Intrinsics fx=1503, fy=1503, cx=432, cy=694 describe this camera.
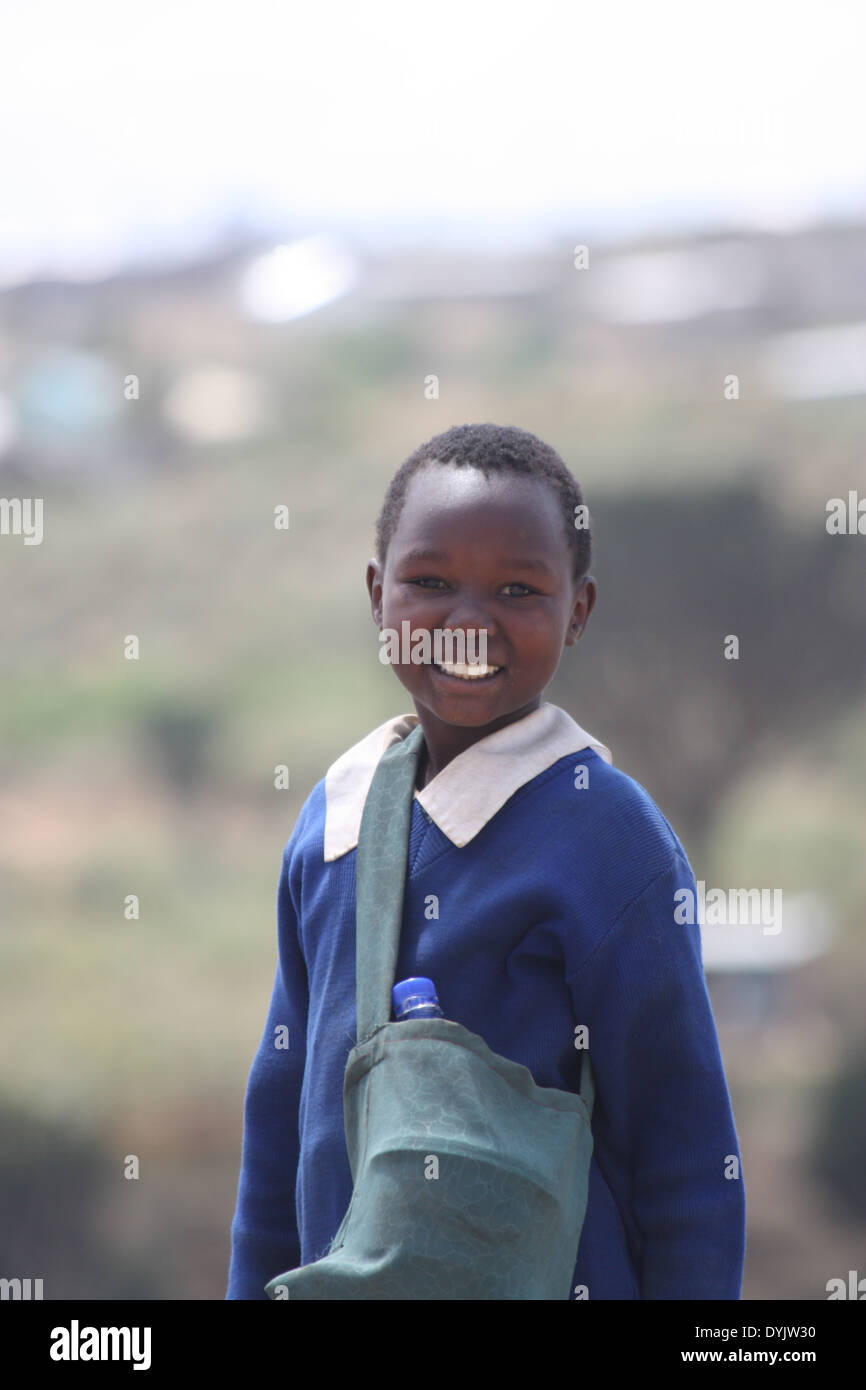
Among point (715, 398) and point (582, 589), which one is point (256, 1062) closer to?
point (582, 589)

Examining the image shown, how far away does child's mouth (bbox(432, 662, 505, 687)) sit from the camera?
1.21 metres

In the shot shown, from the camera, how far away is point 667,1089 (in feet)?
3.86

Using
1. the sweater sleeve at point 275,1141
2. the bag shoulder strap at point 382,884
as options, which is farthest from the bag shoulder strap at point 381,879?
the sweater sleeve at point 275,1141

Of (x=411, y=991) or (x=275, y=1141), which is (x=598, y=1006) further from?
(x=275, y=1141)

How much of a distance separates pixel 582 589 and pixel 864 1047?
23.5 ft

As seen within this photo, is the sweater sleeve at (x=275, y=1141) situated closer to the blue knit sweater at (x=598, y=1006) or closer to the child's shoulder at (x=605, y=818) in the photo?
the blue knit sweater at (x=598, y=1006)

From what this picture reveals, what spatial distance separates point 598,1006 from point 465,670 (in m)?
0.28

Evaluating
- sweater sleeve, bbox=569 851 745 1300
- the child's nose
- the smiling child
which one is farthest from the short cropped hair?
sweater sleeve, bbox=569 851 745 1300

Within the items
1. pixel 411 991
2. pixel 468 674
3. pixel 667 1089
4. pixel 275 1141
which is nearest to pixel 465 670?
pixel 468 674

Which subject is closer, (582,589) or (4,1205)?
(582,589)

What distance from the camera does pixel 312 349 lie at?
18.1 metres

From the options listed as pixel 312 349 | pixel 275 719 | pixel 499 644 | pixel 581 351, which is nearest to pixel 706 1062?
pixel 499 644

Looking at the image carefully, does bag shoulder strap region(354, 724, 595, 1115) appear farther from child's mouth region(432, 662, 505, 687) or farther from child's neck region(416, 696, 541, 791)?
child's mouth region(432, 662, 505, 687)

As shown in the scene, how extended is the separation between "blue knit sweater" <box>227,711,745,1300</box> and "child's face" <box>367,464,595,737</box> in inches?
3.5
